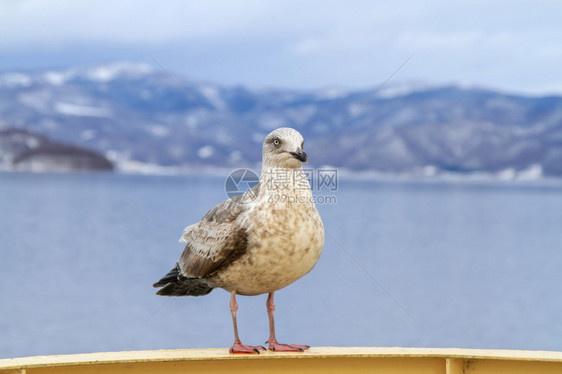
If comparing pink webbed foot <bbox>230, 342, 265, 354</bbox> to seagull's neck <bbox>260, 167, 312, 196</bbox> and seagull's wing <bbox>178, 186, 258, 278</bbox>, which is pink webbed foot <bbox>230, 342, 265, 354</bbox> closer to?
seagull's wing <bbox>178, 186, 258, 278</bbox>

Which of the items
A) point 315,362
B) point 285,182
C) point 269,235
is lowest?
point 315,362

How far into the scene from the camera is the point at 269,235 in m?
5.62

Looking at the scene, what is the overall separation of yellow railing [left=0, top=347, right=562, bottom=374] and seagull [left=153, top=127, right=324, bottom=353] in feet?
0.43

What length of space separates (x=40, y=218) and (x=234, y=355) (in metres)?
125

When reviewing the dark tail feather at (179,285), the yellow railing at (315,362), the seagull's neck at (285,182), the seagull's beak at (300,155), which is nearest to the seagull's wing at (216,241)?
the dark tail feather at (179,285)

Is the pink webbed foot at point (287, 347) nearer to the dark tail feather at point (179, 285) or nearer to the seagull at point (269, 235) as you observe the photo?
the seagull at point (269, 235)

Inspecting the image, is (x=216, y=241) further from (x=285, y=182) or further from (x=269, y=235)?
(x=285, y=182)

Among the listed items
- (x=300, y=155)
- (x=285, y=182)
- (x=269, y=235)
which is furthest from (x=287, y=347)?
(x=300, y=155)

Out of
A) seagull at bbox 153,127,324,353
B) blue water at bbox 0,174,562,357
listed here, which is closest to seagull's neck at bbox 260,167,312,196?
seagull at bbox 153,127,324,353

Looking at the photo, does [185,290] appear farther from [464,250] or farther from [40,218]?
[40,218]

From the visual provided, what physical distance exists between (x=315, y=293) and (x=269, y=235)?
53689 mm

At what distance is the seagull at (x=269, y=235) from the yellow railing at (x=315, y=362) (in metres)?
0.13

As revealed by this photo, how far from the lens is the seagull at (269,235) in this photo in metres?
5.62

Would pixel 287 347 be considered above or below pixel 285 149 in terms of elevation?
below
